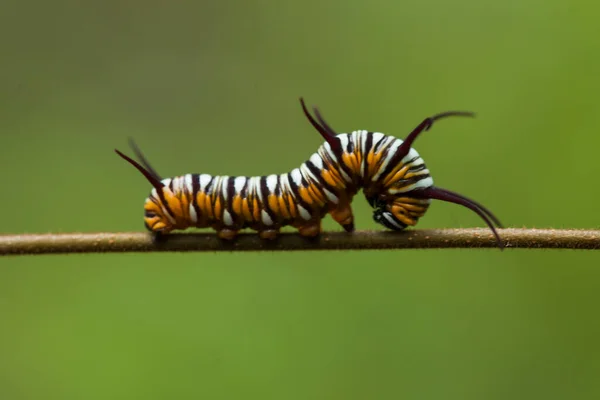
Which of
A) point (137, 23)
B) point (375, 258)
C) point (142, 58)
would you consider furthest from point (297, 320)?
point (137, 23)

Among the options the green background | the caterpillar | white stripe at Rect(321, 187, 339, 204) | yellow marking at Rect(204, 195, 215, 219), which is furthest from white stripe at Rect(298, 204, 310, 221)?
the green background

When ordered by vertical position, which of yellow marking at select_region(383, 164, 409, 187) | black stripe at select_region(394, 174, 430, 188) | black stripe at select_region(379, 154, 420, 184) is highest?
black stripe at select_region(379, 154, 420, 184)

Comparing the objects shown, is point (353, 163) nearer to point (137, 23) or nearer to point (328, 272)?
point (328, 272)

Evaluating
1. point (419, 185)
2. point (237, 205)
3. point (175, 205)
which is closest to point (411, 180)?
point (419, 185)

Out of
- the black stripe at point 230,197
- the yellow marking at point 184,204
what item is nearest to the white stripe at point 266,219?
the black stripe at point 230,197

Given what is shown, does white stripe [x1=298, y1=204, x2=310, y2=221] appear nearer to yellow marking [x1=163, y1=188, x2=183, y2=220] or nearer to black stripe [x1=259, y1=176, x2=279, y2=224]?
black stripe [x1=259, y1=176, x2=279, y2=224]

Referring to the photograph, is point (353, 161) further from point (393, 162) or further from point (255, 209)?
point (255, 209)

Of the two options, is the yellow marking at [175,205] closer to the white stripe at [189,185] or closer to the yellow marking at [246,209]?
the white stripe at [189,185]
